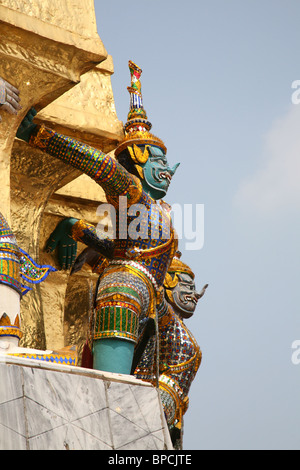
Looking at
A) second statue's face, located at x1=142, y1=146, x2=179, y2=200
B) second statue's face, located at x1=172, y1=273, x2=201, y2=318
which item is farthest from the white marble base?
second statue's face, located at x1=172, y1=273, x2=201, y2=318

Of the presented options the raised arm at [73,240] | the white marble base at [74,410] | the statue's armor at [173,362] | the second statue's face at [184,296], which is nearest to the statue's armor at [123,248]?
the raised arm at [73,240]

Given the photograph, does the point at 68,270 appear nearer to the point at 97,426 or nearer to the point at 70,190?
the point at 70,190

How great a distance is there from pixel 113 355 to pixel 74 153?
4.43ft

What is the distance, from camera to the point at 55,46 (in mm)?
5527

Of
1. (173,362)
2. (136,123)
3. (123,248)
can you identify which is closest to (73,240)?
(123,248)

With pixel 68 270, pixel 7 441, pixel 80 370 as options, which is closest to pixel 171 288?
pixel 68 270

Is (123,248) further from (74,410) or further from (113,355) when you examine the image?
(74,410)

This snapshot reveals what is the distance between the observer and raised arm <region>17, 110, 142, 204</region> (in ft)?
19.0

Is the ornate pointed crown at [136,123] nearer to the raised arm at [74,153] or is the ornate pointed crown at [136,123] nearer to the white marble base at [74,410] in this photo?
the raised arm at [74,153]

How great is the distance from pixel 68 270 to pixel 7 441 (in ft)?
10.8

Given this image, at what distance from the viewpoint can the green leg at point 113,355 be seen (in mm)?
5504

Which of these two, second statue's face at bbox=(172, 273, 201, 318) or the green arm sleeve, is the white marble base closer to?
the green arm sleeve

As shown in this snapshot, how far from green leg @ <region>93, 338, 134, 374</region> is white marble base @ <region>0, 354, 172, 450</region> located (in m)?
1.12

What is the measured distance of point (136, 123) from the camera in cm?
655
